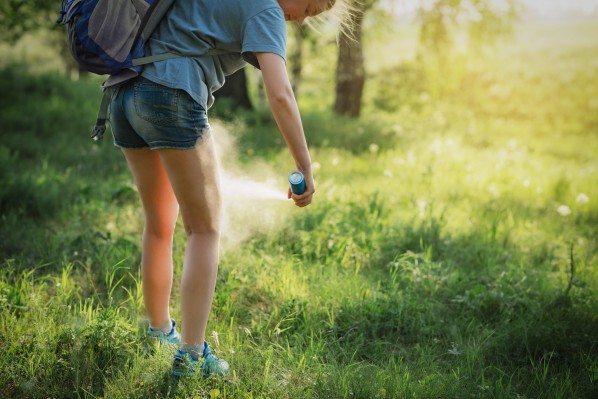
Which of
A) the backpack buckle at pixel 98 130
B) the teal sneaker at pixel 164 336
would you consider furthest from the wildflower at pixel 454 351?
the backpack buckle at pixel 98 130

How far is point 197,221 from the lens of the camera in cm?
246

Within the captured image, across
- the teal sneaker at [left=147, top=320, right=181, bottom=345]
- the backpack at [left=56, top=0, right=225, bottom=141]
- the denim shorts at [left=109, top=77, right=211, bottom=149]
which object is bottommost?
the teal sneaker at [left=147, top=320, right=181, bottom=345]

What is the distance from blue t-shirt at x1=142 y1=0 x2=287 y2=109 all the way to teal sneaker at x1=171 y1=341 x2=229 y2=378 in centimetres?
109

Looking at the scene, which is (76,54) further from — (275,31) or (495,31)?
(495,31)

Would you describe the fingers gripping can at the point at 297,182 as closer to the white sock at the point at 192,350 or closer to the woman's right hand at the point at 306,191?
the woman's right hand at the point at 306,191

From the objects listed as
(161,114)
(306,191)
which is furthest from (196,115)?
(306,191)

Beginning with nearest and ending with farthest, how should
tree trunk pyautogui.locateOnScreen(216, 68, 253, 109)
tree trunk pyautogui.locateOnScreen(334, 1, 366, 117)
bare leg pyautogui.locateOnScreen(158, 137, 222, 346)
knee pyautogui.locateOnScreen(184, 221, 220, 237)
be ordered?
bare leg pyautogui.locateOnScreen(158, 137, 222, 346)
knee pyautogui.locateOnScreen(184, 221, 220, 237)
tree trunk pyautogui.locateOnScreen(216, 68, 253, 109)
tree trunk pyautogui.locateOnScreen(334, 1, 366, 117)

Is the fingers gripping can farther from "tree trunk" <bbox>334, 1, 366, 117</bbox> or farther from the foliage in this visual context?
"tree trunk" <bbox>334, 1, 366, 117</bbox>

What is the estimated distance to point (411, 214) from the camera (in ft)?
15.9

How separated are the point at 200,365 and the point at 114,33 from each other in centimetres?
142

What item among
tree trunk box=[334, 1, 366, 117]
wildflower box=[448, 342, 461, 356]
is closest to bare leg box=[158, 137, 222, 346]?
wildflower box=[448, 342, 461, 356]

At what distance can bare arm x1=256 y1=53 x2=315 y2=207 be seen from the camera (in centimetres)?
221

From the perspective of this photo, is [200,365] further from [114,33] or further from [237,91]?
[237,91]

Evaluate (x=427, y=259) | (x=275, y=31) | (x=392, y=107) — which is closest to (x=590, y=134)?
(x=392, y=107)
